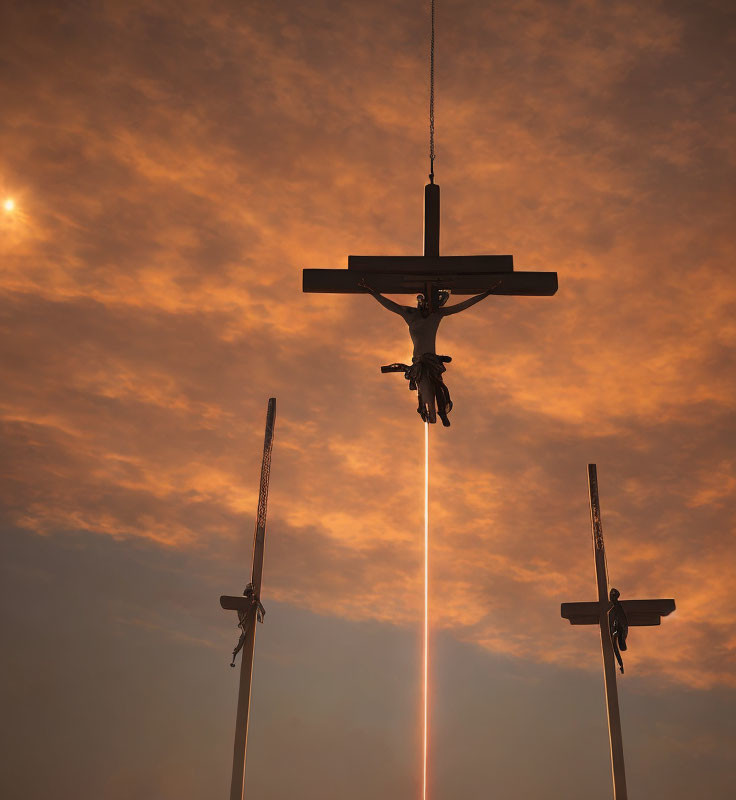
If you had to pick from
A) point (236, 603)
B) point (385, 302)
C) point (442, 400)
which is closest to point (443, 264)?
point (385, 302)

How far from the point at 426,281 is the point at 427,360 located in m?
1.09

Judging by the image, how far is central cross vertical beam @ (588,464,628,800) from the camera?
13883mm

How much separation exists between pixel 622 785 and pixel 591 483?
5.08 metres

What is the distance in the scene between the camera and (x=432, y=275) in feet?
34.1

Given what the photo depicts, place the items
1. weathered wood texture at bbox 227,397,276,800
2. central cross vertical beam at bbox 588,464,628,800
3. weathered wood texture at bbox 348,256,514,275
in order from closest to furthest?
weathered wood texture at bbox 348,256,514,275 → weathered wood texture at bbox 227,397,276,800 → central cross vertical beam at bbox 588,464,628,800

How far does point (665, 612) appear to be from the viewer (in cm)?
1462

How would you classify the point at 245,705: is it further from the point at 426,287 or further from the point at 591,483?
the point at 591,483

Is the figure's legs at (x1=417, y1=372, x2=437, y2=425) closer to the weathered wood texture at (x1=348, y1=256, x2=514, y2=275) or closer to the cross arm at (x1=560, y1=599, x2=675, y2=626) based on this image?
the weathered wood texture at (x1=348, y1=256, x2=514, y2=275)

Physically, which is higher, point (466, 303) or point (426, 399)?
point (466, 303)

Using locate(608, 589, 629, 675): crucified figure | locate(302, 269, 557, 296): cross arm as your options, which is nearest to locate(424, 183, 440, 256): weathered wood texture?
locate(302, 269, 557, 296): cross arm

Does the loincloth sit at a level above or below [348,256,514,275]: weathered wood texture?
below

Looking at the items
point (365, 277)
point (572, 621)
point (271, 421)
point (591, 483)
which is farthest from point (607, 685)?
point (365, 277)

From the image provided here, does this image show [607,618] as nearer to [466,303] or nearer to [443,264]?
[466,303]

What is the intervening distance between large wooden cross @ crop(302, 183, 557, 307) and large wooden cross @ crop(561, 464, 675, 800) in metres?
6.31
